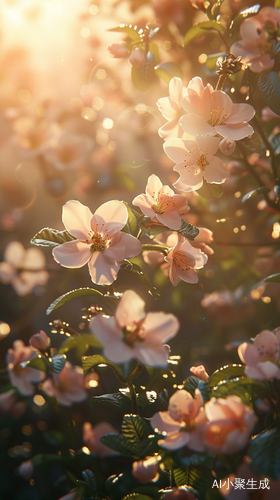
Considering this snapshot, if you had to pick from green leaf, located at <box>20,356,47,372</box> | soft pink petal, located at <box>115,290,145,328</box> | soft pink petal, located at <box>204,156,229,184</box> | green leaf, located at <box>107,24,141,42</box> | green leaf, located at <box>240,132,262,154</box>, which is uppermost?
Answer: green leaf, located at <box>107,24,141,42</box>

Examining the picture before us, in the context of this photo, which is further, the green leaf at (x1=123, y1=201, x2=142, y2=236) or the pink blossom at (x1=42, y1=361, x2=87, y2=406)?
the pink blossom at (x1=42, y1=361, x2=87, y2=406)

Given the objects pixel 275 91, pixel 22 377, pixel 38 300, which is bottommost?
pixel 38 300

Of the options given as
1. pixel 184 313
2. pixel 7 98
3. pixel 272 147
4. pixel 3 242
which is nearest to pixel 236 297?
pixel 184 313

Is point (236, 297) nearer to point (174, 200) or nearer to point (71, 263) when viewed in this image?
point (174, 200)

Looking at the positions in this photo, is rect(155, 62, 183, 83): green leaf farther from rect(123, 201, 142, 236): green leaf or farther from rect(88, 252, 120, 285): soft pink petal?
rect(88, 252, 120, 285): soft pink petal

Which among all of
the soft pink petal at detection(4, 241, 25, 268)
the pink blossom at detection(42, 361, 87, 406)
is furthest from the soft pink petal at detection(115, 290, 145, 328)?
the soft pink petal at detection(4, 241, 25, 268)
